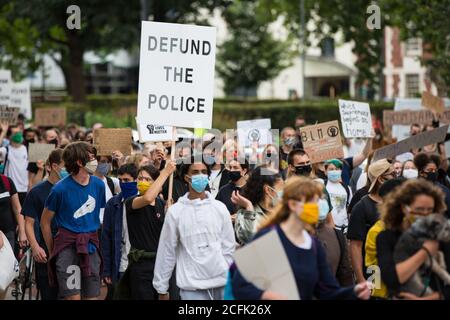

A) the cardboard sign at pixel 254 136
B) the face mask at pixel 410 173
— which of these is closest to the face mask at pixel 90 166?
the face mask at pixel 410 173

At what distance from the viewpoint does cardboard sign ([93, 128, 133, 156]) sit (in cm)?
1292

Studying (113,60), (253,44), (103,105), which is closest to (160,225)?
Answer: (103,105)

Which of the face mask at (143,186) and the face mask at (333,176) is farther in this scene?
the face mask at (333,176)

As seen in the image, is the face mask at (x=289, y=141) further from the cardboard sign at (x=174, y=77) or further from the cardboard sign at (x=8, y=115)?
the cardboard sign at (x=174, y=77)

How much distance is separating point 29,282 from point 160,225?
3286 mm

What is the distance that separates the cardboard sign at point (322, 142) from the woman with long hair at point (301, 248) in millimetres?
5775

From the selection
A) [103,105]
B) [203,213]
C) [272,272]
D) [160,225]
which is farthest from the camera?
[103,105]

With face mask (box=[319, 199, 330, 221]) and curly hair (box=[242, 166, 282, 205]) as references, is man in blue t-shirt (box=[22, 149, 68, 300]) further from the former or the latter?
face mask (box=[319, 199, 330, 221])

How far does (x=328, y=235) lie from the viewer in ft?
28.9

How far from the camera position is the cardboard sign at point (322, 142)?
12977 millimetres

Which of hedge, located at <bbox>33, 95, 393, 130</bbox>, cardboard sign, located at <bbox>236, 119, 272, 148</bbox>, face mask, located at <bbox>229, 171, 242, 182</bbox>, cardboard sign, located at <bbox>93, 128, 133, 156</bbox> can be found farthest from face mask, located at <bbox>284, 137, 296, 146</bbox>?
hedge, located at <bbox>33, 95, 393, 130</bbox>

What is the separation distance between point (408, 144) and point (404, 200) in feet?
14.2

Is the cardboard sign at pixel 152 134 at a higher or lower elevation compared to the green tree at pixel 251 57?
lower
